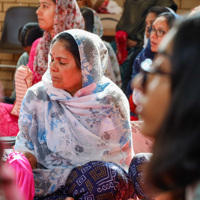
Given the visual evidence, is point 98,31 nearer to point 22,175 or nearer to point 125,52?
point 125,52

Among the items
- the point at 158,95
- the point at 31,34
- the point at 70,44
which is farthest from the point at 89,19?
the point at 158,95

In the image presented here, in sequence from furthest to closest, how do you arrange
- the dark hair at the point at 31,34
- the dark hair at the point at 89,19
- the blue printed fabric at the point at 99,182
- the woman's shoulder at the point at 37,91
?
the dark hair at the point at 31,34 → the dark hair at the point at 89,19 → the woman's shoulder at the point at 37,91 → the blue printed fabric at the point at 99,182

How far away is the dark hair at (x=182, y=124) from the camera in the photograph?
1020 millimetres

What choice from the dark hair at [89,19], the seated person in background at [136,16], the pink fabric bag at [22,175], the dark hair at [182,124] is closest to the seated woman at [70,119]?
the pink fabric bag at [22,175]

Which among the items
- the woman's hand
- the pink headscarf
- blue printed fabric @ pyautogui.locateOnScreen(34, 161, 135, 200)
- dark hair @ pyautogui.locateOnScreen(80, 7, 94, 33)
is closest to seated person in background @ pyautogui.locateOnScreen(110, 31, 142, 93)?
dark hair @ pyautogui.locateOnScreen(80, 7, 94, 33)

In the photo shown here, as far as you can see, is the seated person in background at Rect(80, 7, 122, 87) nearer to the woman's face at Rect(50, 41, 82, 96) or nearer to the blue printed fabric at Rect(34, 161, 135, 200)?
the woman's face at Rect(50, 41, 82, 96)

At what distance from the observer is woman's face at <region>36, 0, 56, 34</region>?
405cm

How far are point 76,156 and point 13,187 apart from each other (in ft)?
5.23

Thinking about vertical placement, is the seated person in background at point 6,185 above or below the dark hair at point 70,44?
above

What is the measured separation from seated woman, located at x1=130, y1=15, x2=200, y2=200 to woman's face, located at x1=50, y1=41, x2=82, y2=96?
1.63 metres

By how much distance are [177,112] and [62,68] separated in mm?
1752

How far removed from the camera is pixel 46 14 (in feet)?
13.3

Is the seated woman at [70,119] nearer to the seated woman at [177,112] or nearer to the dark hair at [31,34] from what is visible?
the seated woman at [177,112]

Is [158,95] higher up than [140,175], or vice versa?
[158,95]
